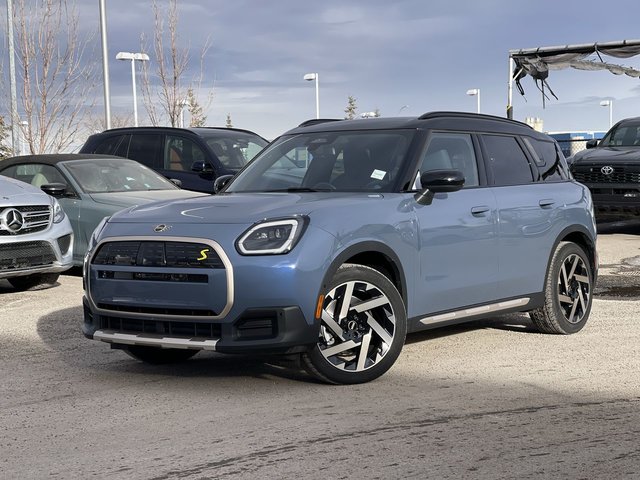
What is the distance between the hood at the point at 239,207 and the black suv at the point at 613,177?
35.3 ft

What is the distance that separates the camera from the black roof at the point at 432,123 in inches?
274

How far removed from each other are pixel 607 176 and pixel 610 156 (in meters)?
0.40

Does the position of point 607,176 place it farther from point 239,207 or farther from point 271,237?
point 271,237

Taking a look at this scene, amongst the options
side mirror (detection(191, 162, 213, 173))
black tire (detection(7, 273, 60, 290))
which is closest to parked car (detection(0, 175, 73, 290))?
black tire (detection(7, 273, 60, 290))

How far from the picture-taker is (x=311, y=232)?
5.74m

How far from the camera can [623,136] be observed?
17.8 m

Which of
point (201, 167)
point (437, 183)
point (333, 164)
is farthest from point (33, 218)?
point (437, 183)

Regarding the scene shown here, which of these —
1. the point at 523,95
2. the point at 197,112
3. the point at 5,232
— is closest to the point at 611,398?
the point at 5,232

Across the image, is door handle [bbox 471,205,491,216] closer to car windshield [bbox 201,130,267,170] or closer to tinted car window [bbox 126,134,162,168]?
car windshield [bbox 201,130,267,170]

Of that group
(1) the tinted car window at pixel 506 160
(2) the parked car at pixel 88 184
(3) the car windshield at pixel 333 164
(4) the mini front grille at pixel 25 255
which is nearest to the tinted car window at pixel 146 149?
(2) the parked car at pixel 88 184

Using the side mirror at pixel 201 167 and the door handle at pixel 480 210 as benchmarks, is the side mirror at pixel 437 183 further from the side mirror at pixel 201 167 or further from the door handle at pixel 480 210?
the side mirror at pixel 201 167

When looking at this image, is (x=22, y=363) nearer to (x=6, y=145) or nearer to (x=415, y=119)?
(x=415, y=119)

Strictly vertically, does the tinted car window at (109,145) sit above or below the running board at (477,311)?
above

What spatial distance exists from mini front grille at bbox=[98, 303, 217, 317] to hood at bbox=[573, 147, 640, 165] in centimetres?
1198
